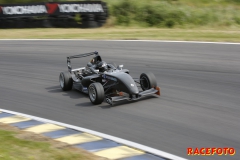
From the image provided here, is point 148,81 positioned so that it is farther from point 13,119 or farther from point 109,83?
point 13,119

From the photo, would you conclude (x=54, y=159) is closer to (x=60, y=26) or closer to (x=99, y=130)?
(x=99, y=130)

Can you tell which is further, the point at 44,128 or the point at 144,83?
the point at 144,83

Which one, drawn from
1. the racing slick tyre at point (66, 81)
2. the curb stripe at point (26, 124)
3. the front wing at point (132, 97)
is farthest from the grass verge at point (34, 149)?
the racing slick tyre at point (66, 81)

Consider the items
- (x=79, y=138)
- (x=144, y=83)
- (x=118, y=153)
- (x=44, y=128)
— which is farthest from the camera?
(x=144, y=83)

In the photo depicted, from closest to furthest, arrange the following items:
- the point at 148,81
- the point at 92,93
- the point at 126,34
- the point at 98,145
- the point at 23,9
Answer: the point at 98,145 < the point at 92,93 < the point at 148,81 < the point at 126,34 < the point at 23,9

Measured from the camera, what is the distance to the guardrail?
21.4 m

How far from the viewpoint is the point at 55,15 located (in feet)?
73.3

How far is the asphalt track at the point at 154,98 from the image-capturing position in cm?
694

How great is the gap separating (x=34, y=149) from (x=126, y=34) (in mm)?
13892

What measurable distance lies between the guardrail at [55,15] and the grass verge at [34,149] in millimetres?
15066

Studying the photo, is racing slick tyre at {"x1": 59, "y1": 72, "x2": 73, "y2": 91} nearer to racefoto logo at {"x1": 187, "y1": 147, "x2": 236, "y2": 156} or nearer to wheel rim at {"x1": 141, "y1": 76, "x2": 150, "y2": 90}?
wheel rim at {"x1": 141, "y1": 76, "x2": 150, "y2": 90}

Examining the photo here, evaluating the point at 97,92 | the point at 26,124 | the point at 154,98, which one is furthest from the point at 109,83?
the point at 26,124

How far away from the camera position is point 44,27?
2269 centimetres

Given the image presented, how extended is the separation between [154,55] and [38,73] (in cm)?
423
